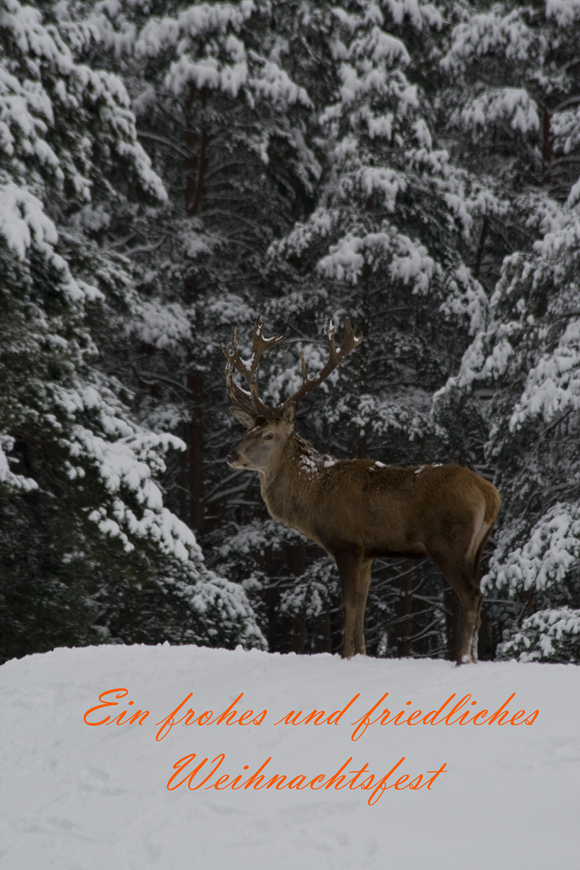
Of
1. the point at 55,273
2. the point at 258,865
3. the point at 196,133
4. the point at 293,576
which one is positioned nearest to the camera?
the point at 258,865

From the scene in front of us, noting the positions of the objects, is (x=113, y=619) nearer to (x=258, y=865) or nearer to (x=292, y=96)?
(x=292, y=96)

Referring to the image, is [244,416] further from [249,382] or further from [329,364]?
[329,364]

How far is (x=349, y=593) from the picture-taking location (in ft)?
20.7

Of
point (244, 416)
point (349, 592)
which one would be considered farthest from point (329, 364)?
point (349, 592)

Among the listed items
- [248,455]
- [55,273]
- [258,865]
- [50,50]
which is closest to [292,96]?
[50,50]

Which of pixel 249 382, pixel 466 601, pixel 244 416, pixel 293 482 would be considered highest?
pixel 249 382

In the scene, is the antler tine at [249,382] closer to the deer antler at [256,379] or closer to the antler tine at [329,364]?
the deer antler at [256,379]

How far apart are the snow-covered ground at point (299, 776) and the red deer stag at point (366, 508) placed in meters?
0.69

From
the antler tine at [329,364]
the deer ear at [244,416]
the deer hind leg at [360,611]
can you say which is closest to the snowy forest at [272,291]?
the deer ear at [244,416]

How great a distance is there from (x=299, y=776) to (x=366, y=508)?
2.59 metres

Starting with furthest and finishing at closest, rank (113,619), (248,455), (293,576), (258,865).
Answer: (293,576) → (113,619) → (248,455) → (258,865)

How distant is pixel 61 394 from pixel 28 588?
2.23m

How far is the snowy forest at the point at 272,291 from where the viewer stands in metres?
9.41

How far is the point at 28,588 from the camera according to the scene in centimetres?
975
